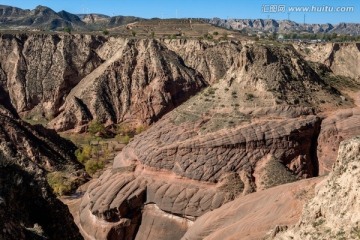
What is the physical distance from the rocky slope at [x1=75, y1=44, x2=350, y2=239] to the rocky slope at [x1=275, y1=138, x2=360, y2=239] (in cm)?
1301

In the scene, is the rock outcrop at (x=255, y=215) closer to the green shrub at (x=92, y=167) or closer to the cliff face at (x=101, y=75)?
the green shrub at (x=92, y=167)

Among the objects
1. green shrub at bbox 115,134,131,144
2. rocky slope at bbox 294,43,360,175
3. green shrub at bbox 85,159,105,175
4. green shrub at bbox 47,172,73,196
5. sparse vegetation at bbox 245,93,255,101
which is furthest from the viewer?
green shrub at bbox 115,134,131,144

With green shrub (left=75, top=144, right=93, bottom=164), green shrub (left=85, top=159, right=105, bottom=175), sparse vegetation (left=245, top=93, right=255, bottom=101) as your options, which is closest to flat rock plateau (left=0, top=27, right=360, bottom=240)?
sparse vegetation (left=245, top=93, right=255, bottom=101)

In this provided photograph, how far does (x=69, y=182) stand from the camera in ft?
160

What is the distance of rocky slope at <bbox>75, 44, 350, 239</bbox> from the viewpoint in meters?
33.0

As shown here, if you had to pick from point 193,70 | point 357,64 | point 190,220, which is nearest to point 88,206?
point 190,220

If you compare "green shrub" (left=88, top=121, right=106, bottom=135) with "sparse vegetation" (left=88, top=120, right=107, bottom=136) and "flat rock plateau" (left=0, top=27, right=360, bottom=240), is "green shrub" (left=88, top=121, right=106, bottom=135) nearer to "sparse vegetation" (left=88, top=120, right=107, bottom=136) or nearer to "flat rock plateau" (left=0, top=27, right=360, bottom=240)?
"sparse vegetation" (left=88, top=120, right=107, bottom=136)

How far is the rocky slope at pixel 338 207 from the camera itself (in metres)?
16.8

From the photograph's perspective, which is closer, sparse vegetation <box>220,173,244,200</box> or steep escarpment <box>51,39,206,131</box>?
sparse vegetation <box>220,173,244,200</box>

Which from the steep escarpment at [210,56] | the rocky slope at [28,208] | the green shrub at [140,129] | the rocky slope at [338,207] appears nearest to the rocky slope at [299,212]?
the rocky slope at [338,207]

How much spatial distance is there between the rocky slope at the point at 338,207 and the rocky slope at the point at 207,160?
1301cm

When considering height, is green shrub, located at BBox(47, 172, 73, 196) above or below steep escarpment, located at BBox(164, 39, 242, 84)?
below

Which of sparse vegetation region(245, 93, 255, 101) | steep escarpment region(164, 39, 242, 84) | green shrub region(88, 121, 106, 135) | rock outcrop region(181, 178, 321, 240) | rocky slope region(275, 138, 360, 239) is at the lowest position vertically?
green shrub region(88, 121, 106, 135)

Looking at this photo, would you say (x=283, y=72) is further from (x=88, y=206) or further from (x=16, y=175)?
(x=16, y=175)
